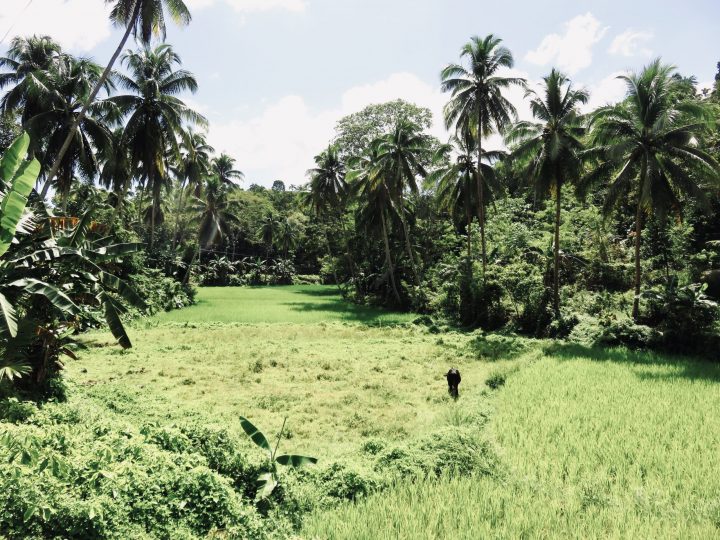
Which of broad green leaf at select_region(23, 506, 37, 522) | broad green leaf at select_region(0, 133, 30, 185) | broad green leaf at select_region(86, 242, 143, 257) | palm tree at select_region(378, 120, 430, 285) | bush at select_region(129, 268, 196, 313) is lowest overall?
broad green leaf at select_region(23, 506, 37, 522)

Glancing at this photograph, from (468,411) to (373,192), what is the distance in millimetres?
22301

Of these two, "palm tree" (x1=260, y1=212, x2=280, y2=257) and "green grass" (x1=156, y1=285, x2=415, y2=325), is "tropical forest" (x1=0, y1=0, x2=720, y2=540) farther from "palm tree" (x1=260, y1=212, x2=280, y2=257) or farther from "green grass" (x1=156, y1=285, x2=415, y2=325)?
"palm tree" (x1=260, y1=212, x2=280, y2=257)

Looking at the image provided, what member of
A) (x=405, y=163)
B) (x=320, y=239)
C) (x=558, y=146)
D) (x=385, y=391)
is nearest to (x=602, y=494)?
Answer: (x=385, y=391)

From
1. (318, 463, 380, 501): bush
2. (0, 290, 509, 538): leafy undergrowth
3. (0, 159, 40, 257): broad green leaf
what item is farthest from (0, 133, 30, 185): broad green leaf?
(318, 463, 380, 501): bush

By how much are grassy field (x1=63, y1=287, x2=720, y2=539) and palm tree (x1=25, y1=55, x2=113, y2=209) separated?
840cm

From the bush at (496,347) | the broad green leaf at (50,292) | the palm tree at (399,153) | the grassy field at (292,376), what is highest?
the palm tree at (399,153)

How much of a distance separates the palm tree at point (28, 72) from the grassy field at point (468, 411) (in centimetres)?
1046

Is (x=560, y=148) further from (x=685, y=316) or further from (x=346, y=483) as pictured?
(x=346, y=483)

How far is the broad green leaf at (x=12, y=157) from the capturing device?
25.0 ft

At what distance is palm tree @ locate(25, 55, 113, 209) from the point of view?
61.2 feet

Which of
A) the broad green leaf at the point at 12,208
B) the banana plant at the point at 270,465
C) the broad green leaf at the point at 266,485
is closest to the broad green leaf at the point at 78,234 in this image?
the broad green leaf at the point at 12,208

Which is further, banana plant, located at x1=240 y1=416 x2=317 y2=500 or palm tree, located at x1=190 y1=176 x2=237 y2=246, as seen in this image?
palm tree, located at x1=190 y1=176 x2=237 y2=246

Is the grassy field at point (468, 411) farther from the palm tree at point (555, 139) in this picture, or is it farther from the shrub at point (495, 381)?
the palm tree at point (555, 139)

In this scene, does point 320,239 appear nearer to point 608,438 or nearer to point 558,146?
point 558,146
